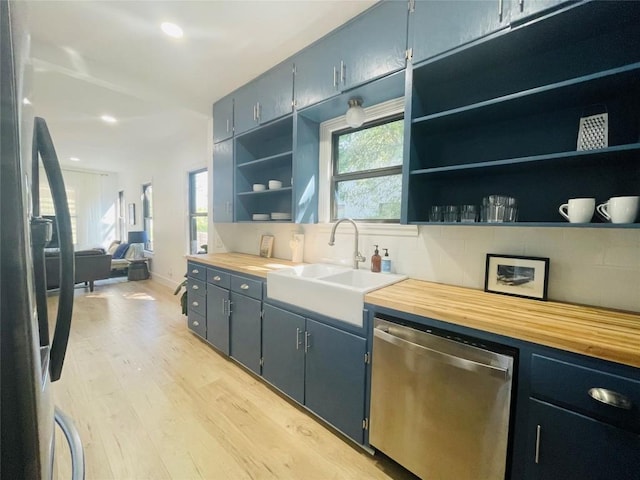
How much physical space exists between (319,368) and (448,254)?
1.07m

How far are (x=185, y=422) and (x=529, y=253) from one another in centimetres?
230

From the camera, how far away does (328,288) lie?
5.09ft

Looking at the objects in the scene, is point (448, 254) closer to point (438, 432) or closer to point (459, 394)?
point (459, 394)

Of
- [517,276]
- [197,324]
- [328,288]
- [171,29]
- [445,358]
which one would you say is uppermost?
[171,29]

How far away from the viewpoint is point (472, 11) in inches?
49.9

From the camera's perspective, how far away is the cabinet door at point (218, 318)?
2.39m

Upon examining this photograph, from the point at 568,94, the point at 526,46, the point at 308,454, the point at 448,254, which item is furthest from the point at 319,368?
the point at 526,46

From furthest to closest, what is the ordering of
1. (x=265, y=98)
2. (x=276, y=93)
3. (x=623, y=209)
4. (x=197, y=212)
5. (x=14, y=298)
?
(x=197, y=212) < (x=265, y=98) < (x=276, y=93) < (x=623, y=209) < (x=14, y=298)

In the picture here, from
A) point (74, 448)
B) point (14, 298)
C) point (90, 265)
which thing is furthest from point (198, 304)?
point (90, 265)

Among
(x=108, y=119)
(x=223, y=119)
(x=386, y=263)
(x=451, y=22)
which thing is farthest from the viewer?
(x=108, y=119)

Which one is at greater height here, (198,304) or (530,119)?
(530,119)

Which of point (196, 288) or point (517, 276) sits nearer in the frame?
point (517, 276)

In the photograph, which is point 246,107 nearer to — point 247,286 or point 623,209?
point 247,286

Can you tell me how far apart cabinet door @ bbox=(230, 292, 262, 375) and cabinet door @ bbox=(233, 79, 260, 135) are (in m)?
1.61
